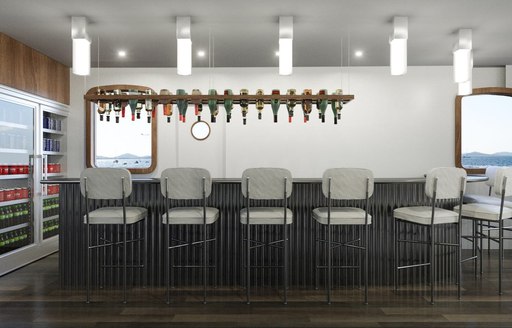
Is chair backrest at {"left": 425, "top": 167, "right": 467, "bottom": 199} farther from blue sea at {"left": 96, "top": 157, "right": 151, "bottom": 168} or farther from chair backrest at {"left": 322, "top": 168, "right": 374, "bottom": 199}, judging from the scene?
blue sea at {"left": 96, "top": 157, "right": 151, "bottom": 168}

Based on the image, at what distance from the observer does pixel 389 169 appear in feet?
20.5

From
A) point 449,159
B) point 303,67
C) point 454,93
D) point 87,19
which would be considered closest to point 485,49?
point 454,93

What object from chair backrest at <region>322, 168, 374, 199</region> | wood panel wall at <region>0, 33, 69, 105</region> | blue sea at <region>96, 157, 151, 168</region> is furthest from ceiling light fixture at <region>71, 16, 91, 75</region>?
chair backrest at <region>322, 168, 374, 199</region>

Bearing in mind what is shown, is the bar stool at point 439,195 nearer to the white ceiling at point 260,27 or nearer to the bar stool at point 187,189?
the white ceiling at point 260,27

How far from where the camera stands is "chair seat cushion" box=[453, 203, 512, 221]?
3.83 metres

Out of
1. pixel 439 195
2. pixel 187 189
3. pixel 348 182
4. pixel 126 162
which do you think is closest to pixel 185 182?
pixel 187 189

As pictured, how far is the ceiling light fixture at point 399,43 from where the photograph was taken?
411 centimetres

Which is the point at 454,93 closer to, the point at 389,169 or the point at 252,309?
the point at 389,169

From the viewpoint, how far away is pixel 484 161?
635 centimetres

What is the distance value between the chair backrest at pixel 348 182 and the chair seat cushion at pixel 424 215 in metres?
0.47

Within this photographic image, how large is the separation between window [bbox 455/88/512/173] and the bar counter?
2.85 m

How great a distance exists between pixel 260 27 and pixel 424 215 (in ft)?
8.11

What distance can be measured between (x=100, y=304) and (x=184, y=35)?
2621 millimetres

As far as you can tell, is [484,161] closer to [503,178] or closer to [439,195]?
[503,178]
